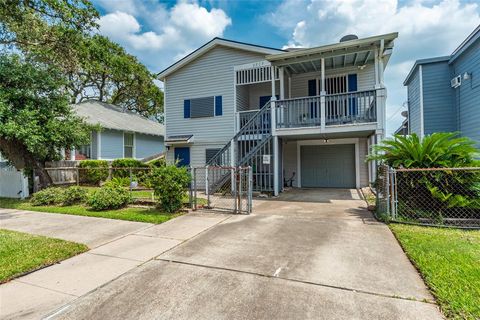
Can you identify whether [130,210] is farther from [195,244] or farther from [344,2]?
[344,2]

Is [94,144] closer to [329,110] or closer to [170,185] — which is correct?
[170,185]

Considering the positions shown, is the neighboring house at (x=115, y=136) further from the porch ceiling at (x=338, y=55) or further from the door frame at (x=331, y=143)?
the door frame at (x=331, y=143)

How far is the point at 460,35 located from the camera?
10.7m

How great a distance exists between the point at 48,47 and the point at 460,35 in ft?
58.2

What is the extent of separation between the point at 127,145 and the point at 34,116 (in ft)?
27.8

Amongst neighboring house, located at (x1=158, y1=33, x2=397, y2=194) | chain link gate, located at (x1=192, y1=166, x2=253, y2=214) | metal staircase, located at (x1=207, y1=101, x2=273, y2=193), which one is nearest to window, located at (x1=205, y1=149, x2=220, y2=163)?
neighboring house, located at (x1=158, y1=33, x2=397, y2=194)

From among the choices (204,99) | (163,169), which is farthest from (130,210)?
(204,99)

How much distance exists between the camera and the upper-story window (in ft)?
41.7

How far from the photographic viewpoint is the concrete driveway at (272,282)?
2604mm

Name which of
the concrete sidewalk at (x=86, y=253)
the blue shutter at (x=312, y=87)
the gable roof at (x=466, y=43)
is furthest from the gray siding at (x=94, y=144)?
the gable roof at (x=466, y=43)

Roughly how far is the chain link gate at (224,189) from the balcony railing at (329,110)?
3.00 m

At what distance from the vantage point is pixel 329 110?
9.66m

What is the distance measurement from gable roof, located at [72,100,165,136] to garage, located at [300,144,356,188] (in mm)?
12019

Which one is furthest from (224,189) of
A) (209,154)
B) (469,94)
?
(469,94)
